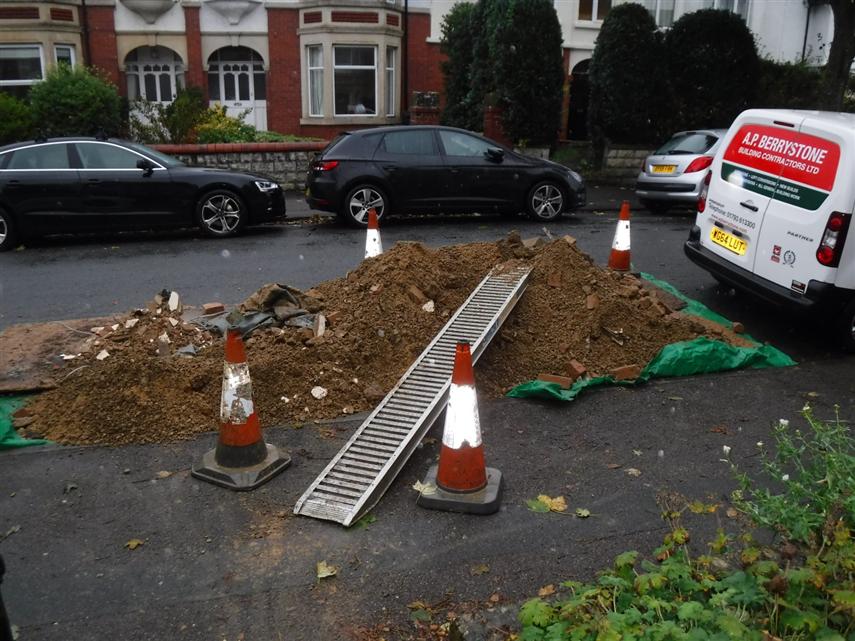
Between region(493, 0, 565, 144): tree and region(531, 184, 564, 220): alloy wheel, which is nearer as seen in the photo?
region(531, 184, 564, 220): alloy wheel

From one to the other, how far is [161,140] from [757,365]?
594 inches

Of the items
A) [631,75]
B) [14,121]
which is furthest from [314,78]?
[631,75]

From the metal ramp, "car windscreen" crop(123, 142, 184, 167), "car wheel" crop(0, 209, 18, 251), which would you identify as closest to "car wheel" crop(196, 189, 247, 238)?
"car windscreen" crop(123, 142, 184, 167)

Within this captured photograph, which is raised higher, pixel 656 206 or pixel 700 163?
pixel 700 163

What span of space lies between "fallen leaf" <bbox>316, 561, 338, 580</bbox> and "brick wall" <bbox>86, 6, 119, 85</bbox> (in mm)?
22351

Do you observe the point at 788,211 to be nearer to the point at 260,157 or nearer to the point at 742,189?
the point at 742,189

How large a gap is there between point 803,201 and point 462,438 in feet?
13.7

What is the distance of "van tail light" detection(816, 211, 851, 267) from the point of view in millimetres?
6324

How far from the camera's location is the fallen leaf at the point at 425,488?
4.37m

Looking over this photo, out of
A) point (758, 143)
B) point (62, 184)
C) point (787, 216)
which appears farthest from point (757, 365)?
point (62, 184)

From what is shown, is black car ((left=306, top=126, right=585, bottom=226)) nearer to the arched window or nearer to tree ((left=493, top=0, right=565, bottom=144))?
tree ((left=493, top=0, right=565, bottom=144))

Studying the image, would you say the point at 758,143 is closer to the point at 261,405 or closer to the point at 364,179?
the point at 261,405

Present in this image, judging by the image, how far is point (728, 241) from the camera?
7633 millimetres

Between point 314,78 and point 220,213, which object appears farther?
point 314,78
